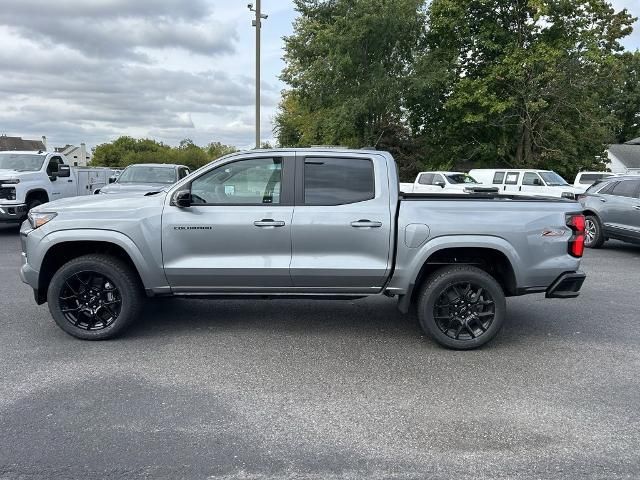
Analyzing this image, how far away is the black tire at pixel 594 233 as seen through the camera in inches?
461

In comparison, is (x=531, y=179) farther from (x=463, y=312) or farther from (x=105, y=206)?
(x=105, y=206)

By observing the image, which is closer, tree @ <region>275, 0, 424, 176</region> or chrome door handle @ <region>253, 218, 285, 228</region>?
chrome door handle @ <region>253, 218, 285, 228</region>

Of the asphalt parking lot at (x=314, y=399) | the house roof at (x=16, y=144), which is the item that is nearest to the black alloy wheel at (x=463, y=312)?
the asphalt parking lot at (x=314, y=399)

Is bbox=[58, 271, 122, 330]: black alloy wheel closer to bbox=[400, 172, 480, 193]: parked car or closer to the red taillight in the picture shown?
the red taillight

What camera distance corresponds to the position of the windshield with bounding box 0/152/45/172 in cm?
1325

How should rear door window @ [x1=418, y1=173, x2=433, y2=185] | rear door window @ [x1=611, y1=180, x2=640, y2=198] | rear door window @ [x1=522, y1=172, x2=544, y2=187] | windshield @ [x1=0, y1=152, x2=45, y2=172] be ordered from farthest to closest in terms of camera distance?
rear door window @ [x1=418, y1=173, x2=433, y2=185], rear door window @ [x1=522, y1=172, x2=544, y2=187], windshield @ [x1=0, y1=152, x2=45, y2=172], rear door window @ [x1=611, y1=180, x2=640, y2=198]

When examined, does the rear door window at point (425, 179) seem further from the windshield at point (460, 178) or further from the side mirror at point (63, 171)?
the side mirror at point (63, 171)

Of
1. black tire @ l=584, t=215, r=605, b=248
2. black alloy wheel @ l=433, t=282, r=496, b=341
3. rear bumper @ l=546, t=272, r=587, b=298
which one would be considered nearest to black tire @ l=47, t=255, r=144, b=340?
black alloy wheel @ l=433, t=282, r=496, b=341

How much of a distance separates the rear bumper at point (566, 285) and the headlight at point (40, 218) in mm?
4734

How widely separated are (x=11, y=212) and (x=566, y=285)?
11.5m

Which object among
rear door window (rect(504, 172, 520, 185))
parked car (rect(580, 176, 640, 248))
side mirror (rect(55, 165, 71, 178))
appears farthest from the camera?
rear door window (rect(504, 172, 520, 185))

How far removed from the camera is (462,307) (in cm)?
505

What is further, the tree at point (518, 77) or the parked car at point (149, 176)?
the tree at point (518, 77)

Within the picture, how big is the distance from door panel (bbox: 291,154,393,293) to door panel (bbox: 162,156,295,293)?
0.12m
